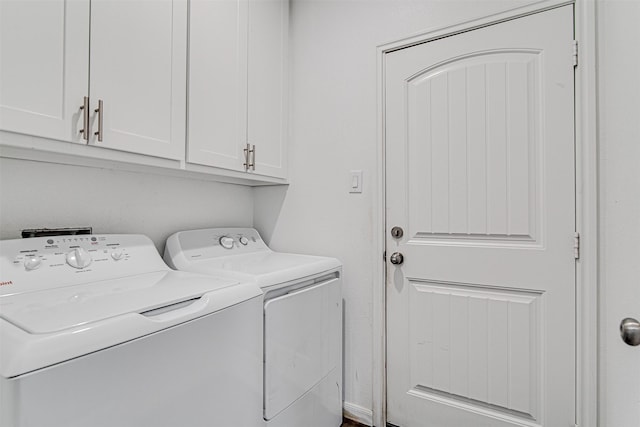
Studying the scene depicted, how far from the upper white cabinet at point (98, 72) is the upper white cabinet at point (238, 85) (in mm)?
76

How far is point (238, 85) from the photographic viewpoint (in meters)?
1.62

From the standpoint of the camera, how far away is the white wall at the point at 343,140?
176 cm

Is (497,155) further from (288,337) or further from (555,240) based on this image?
(288,337)

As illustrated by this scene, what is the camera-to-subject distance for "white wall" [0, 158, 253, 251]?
115cm

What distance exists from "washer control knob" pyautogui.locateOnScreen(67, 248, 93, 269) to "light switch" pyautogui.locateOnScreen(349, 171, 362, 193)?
1.24m

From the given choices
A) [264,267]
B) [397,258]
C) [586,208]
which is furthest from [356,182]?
[586,208]

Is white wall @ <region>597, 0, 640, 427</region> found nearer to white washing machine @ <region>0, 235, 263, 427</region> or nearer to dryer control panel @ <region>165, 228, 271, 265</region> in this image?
white washing machine @ <region>0, 235, 263, 427</region>

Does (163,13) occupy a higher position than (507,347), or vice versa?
(163,13)

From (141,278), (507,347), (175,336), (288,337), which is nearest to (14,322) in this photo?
(175,336)

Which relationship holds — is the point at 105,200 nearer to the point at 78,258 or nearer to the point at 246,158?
the point at 78,258

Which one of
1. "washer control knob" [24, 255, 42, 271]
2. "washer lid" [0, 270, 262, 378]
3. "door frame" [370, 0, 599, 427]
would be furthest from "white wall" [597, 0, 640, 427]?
"washer control knob" [24, 255, 42, 271]

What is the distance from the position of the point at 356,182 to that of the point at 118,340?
1335mm

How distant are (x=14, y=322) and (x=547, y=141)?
6.08 ft

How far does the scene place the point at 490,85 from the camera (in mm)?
1487
